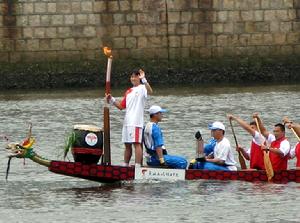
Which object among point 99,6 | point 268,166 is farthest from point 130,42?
point 268,166

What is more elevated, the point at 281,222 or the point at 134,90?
the point at 134,90

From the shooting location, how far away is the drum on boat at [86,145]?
20719 millimetres

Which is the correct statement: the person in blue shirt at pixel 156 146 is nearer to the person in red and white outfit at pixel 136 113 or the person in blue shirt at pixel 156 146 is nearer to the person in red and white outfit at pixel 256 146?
the person in red and white outfit at pixel 136 113

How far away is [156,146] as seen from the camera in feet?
68.3

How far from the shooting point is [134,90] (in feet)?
69.3

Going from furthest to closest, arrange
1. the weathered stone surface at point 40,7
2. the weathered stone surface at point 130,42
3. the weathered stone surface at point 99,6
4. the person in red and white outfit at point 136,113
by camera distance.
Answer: the weathered stone surface at point 130,42 → the weathered stone surface at point 99,6 → the weathered stone surface at point 40,7 → the person in red and white outfit at point 136,113

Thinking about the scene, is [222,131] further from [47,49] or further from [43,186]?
[47,49]

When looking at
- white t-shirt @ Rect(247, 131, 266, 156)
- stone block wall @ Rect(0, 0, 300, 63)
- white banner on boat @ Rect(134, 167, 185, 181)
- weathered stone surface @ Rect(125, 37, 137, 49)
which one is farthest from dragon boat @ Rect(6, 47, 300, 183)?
weathered stone surface @ Rect(125, 37, 137, 49)

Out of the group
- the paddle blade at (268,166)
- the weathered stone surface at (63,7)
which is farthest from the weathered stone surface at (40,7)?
the paddle blade at (268,166)

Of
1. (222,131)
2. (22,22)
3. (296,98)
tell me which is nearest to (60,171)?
(222,131)

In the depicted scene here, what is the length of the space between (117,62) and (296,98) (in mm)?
7411

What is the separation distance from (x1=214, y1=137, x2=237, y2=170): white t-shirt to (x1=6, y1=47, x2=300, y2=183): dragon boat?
12.3 inches

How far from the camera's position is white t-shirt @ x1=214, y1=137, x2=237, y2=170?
68.5 feet

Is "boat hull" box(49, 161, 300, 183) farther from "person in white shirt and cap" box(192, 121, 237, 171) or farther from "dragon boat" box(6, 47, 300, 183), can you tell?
"person in white shirt and cap" box(192, 121, 237, 171)
